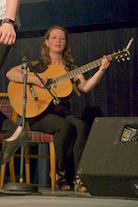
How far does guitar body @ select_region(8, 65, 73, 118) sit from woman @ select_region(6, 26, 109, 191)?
67 mm

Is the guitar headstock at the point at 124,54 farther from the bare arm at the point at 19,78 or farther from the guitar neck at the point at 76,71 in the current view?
the bare arm at the point at 19,78

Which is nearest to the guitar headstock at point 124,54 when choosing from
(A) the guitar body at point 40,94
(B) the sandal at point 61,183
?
(A) the guitar body at point 40,94

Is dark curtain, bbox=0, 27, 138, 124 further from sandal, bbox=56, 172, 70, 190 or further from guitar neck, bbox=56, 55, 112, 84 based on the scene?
sandal, bbox=56, 172, 70, 190

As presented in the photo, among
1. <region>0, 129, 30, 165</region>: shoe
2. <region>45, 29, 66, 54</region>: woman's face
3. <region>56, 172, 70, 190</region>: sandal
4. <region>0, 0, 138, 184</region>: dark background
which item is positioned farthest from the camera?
<region>0, 0, 138, 184</region>: dark background

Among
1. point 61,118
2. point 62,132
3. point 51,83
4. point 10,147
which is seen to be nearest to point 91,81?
point 51,83

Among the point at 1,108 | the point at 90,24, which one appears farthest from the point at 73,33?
the point at 1,108

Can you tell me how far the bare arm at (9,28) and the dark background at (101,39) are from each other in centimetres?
213

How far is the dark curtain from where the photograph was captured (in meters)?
3.39

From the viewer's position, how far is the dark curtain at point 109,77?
339 cm

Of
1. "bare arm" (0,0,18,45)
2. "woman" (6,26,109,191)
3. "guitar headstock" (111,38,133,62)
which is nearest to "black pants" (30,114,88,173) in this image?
"woman" (6,26,109,191)

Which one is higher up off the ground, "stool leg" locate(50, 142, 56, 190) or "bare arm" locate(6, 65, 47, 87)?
"bare arm" locate(6, 65, 47, 87)

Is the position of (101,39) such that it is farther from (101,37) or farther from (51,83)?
(51,83)

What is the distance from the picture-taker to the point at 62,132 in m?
2.62

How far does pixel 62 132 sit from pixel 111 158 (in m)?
1.35
